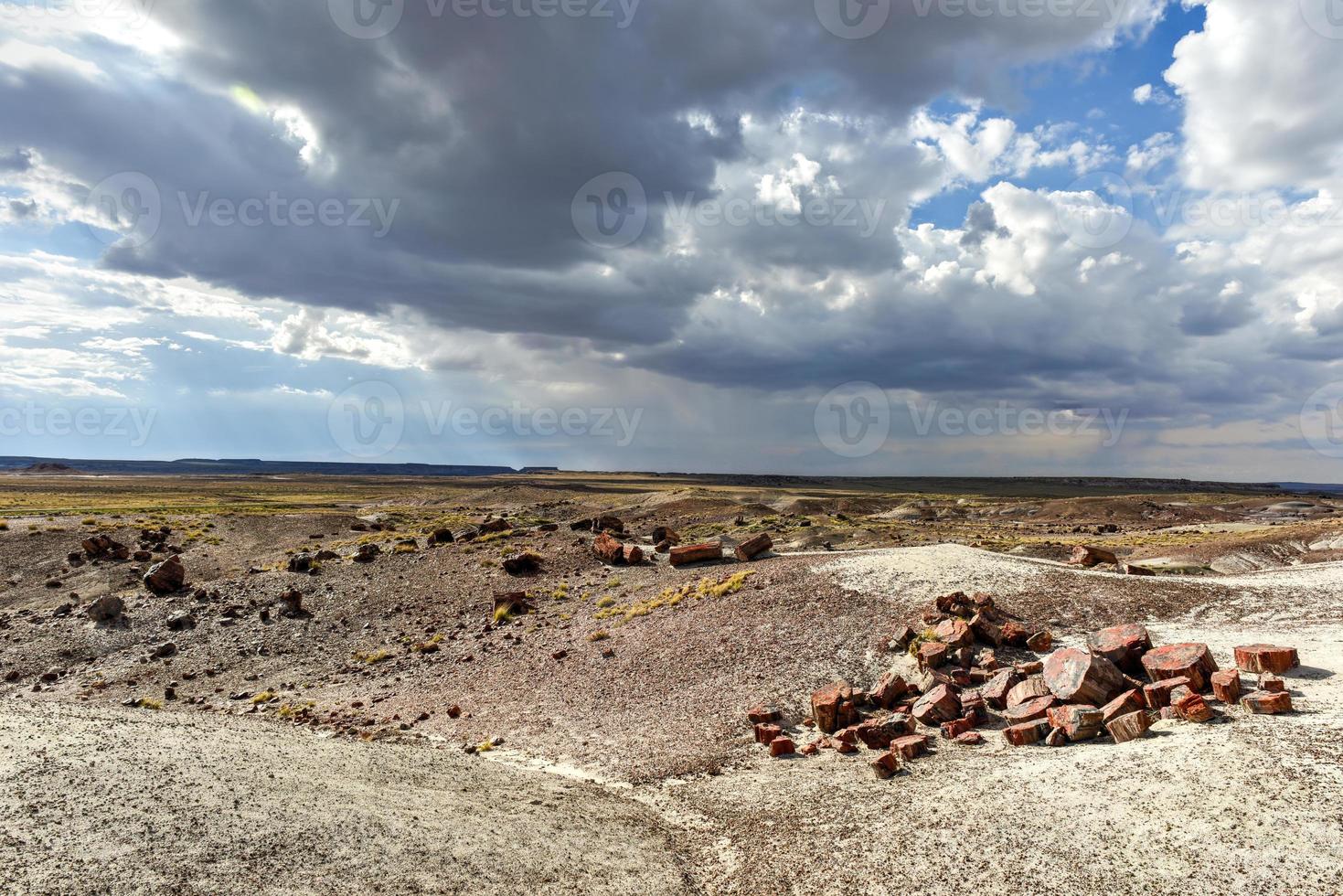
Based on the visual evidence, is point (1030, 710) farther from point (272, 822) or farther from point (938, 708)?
point (272, 822)

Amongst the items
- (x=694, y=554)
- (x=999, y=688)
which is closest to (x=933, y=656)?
(x=999, y=688)

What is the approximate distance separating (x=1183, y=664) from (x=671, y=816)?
1147cm

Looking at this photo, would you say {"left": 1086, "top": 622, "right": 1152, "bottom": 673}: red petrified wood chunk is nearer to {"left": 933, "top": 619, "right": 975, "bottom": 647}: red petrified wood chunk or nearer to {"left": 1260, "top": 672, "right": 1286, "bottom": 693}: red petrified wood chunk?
{"left": 1260, "top": 672, "right": 1286, "bottom": 693}: red petrified wood chunk

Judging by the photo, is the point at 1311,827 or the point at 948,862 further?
the point at 948,862

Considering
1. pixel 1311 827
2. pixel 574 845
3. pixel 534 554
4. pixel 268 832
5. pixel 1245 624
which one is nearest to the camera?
pixel 1311 827

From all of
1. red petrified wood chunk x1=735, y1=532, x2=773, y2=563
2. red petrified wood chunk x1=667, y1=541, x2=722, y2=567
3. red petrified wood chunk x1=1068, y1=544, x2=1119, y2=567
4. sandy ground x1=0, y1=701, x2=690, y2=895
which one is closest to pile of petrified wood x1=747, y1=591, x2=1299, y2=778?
sandy ground x1=0, y1=701, x2=690, y2=895

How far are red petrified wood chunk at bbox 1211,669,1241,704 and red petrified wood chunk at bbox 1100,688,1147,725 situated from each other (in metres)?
1.45

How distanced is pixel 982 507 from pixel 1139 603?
10170cm

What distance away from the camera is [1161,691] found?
14227 millimetres

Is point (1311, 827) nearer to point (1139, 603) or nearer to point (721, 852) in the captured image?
point (721, 852)

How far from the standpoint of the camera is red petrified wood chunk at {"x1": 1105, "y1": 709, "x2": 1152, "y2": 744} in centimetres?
1303

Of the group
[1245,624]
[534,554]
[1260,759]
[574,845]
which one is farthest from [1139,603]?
[534,554]

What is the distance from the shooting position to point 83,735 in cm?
1275

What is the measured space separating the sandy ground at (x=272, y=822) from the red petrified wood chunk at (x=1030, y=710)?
26.7ft
